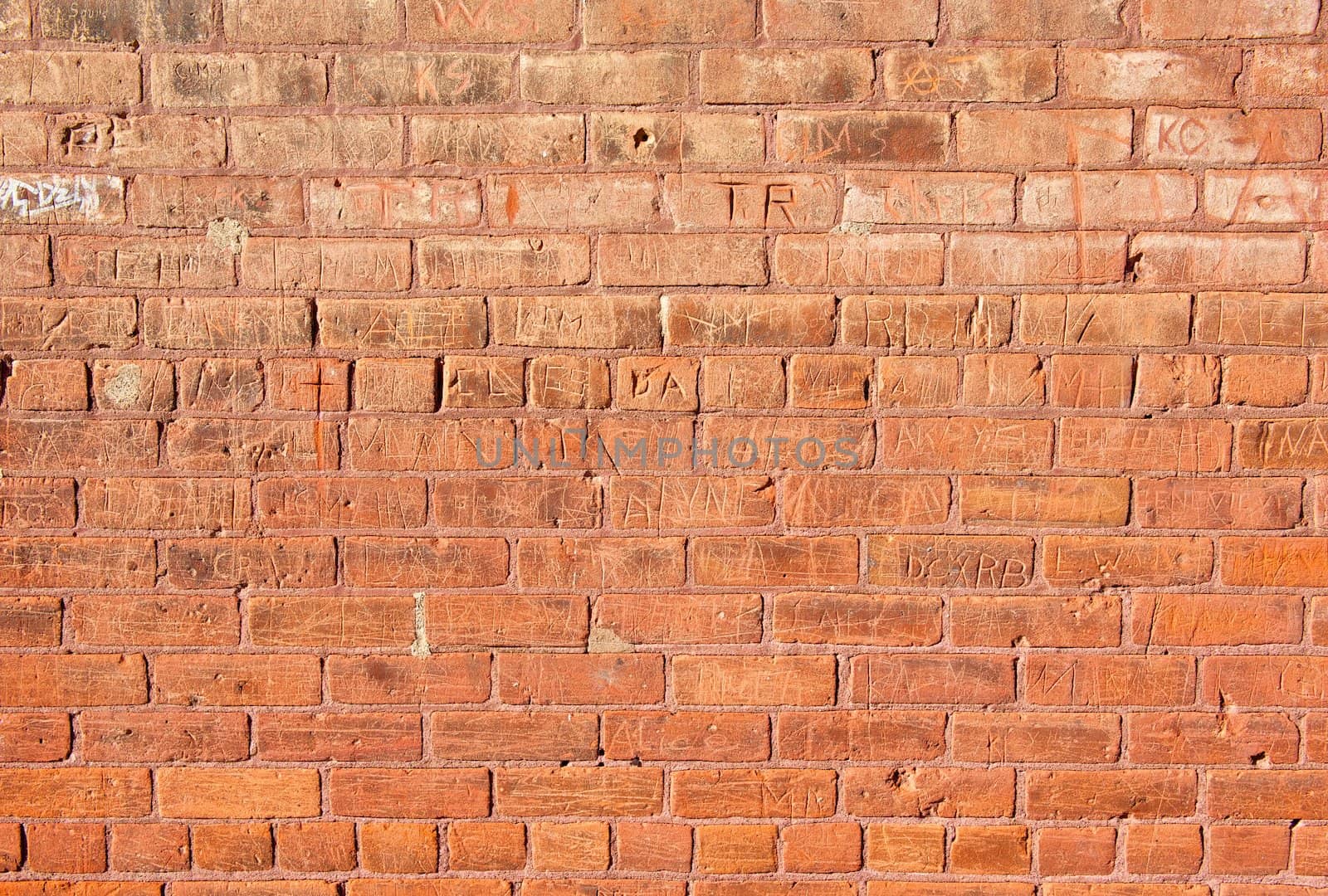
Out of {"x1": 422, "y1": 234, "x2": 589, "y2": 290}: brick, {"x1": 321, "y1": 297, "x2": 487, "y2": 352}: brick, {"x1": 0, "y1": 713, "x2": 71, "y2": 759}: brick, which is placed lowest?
{"x1": 0, "y1": 713, "x2": 71, "y2": 759}: brick

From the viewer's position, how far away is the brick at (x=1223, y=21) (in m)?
1.39

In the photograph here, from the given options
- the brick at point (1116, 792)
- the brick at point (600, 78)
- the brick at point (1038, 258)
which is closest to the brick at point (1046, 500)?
the brick at point (1038, 258)

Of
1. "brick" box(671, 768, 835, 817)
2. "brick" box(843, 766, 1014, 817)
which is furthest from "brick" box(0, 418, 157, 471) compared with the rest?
"brick" box(843, 766, 1014, 817)

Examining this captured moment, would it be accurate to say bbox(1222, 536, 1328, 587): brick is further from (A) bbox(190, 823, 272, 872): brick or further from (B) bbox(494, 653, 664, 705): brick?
(A) bbox(190, 823, 272, 872): brick

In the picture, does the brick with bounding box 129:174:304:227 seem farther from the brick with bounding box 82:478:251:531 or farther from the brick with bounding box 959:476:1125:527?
the brick with bounding box 959:476:1125:527

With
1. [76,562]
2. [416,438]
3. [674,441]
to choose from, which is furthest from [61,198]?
[674,441]

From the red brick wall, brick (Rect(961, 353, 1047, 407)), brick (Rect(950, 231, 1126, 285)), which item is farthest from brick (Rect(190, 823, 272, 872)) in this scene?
brick (Rect(950, 231, 1126, 285))

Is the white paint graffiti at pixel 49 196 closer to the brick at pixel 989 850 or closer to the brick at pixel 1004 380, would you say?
the brick at pixel 1004 380

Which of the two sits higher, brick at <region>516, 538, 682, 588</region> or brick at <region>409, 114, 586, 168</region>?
brick at <region>409, 114, 586, 168</region>

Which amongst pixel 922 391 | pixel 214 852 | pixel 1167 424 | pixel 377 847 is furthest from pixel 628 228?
pixel 214 852

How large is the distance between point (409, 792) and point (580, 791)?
12.0 inches

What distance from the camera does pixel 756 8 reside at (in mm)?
1415

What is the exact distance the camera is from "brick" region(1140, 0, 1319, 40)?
4.56 feet

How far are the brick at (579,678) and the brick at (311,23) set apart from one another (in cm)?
111
